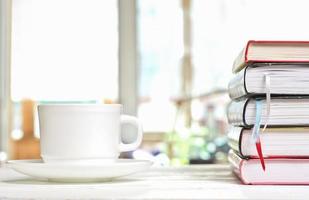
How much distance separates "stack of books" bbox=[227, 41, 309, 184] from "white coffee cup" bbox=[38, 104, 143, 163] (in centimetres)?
15

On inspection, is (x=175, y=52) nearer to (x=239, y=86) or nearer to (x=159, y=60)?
(x=159, y=60)

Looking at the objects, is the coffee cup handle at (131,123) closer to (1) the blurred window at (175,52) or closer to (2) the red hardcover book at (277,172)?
(2) the red hardcover book at (277,172)

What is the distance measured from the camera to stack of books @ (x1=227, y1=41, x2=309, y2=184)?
24.3 inches

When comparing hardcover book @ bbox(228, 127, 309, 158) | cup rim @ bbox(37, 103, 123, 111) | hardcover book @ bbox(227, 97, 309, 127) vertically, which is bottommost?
hardcover book @ bbox(228, 127, 309, 158)

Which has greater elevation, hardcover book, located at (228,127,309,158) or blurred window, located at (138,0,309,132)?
blurred window, located at (138,0,309,132)

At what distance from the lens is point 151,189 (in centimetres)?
58

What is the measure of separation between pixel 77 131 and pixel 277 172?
22 centimetres

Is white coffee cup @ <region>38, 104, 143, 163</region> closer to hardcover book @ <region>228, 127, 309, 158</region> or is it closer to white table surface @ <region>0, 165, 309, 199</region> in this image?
white table surface @ <region>0, 165, 309, 199</region>

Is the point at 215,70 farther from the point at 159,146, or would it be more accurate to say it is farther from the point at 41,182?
the point at 41,182

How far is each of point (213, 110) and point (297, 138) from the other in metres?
3.40

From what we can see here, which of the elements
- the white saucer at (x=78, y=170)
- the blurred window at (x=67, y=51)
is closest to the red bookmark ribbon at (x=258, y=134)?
the white saucer at (x=78, y=170)

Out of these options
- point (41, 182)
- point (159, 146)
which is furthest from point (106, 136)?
point (159, 146)

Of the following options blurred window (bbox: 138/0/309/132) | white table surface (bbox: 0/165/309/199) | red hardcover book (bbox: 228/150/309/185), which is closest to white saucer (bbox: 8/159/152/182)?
white table surface (bbox: 0/165/309/199)

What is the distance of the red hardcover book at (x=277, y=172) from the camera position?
61cm
